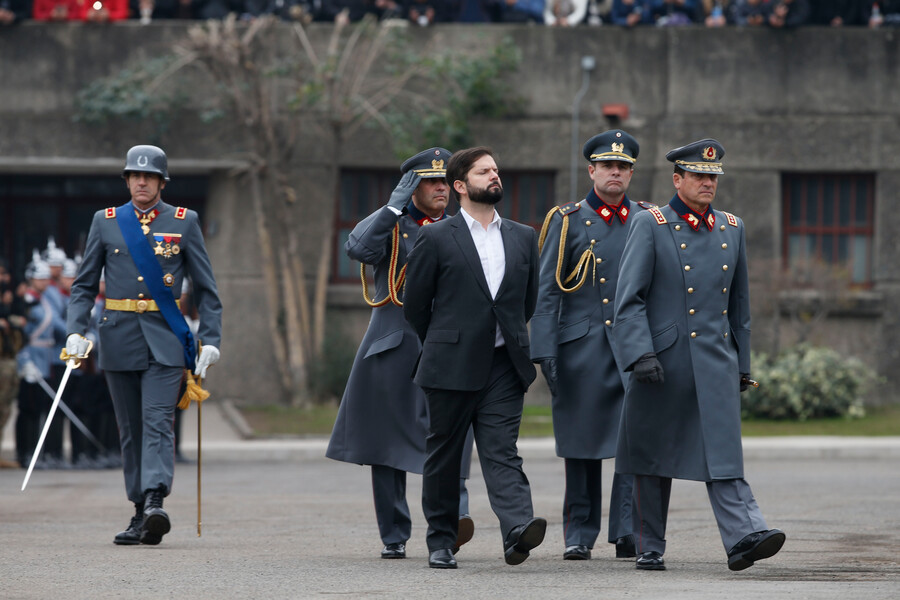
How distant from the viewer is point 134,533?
9172 millimetres

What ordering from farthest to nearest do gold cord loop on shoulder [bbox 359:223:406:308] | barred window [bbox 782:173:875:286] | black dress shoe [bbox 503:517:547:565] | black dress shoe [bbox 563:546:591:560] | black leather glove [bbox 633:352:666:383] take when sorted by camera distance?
barred window [bbox 782:173:875:286]
gold cord loop on shoulder [bbox 359:223:406:308]
black dress shoe [bbox 563:546:591:560]
black leather glove [bbox 633:352:666:383]
black dress shoe [bbox 503:517:547:565]

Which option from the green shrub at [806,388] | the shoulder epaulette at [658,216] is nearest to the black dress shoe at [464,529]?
the shoulder epaulette at [658,216]

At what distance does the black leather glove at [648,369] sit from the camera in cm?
780

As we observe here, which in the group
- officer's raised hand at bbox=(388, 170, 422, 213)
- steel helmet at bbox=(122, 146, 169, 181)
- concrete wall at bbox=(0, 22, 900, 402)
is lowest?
officer's raised hand at bbox=(388, 170, 422, 213)

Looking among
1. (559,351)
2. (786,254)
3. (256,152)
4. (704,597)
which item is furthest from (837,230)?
(704,597)

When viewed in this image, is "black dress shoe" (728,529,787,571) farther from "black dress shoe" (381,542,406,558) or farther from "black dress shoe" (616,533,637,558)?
"black dress shoe" (381,542,406,558)

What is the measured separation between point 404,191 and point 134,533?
2487 mm

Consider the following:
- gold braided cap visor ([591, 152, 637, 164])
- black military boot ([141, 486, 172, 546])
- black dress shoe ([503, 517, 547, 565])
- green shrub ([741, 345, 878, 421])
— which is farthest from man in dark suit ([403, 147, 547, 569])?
green shrub ([741, 345, 878, 421])

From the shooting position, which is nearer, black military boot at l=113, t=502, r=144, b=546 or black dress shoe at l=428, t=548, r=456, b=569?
black dress shoe at l=428, t=548, r=456, b=569

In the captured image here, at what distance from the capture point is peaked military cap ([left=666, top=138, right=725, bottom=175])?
8039 millimetres

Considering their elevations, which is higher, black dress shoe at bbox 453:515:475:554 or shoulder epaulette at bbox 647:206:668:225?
shoulder epaulette at bbox 647:206:668:225

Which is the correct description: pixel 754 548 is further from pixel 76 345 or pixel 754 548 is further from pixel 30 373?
pixel 30 373

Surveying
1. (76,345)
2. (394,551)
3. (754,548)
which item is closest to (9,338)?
(76,345)

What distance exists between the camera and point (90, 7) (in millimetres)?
20719
